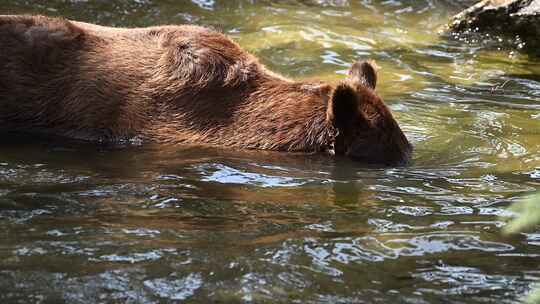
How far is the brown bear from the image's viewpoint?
6973mm

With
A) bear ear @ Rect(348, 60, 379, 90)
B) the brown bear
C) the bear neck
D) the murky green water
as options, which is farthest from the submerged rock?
the bear neck

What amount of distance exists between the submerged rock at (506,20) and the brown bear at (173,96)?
528 cm

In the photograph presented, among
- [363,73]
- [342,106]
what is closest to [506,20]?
[363,73]

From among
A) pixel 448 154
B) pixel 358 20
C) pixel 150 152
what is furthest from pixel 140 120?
pixel 358 20

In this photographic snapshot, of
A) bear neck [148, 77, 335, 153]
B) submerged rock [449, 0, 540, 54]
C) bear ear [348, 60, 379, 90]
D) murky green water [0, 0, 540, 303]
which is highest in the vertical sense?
submerged rock [449, 0, 540, 54]

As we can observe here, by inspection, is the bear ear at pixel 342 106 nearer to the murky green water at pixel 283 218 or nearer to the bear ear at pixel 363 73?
the murky green water at pixel 283 218

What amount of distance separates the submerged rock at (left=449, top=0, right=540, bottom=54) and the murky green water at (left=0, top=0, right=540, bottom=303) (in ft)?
8.61

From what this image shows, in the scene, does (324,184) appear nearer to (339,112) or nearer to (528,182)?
(339,112)

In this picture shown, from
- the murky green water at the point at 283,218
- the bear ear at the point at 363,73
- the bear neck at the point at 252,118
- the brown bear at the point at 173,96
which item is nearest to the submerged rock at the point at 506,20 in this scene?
the murky green water at the point at 283,218

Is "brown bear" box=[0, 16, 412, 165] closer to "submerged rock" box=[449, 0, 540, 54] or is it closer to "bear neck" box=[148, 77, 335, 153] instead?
"bear neck" box=[148, 77, 335, 153]

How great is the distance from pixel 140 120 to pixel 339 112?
1.64 meters

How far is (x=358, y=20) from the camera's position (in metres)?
13.1

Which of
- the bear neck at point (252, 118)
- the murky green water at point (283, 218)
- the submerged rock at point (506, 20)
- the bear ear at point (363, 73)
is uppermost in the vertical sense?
the submerged rock at point (506, 20)

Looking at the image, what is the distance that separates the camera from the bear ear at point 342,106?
6574 millimetres
